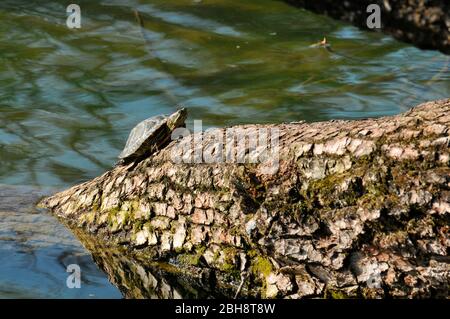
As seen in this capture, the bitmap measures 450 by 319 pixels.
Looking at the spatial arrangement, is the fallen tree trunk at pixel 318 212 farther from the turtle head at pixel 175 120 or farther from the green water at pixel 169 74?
the green water at pixel 169 74

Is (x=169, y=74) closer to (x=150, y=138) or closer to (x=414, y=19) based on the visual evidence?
(x=414, y=19)

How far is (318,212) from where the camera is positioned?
3209 mm

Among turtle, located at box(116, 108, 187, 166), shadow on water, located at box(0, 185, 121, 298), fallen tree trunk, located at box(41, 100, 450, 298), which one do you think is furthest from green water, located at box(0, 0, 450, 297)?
fallen tree trunk, located at box(41, 100, 450, 298)

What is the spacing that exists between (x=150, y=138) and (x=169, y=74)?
3.33 meters

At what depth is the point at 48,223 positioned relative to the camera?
4.12 metres

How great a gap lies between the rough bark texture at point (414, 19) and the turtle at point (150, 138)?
13.5 ft

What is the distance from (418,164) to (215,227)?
82cm

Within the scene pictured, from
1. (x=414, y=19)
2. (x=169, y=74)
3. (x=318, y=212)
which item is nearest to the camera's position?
(x=318, y=212)

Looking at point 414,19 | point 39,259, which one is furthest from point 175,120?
point 414,19

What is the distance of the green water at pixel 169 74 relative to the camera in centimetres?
593

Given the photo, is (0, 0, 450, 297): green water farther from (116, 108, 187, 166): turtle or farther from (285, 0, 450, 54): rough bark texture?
(116, 108, 187, 166): turtle

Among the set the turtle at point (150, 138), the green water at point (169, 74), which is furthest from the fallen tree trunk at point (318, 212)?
the green water at point (169, 74)
